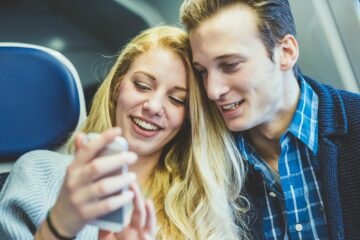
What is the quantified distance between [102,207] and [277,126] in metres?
0.78

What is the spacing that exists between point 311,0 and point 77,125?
0.98 meters

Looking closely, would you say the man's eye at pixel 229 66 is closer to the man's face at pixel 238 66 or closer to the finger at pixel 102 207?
the man's face at pixel 238 66

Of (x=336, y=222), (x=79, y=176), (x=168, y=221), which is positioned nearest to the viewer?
(x=79, y=176)

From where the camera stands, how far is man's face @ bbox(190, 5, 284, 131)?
106 centimetres

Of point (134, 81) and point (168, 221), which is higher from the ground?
point (134, 81)

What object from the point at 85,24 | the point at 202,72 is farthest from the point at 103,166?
the point at 85,24

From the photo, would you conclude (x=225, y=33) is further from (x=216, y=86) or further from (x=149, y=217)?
(x=149, y=217)

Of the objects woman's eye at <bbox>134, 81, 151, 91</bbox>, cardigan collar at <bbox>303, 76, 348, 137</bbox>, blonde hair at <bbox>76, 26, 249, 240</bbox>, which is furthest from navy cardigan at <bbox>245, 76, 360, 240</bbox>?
woman's eye at <bbox>134, 81, 151, 91</bbox>

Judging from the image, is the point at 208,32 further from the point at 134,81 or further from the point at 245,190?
the point at 245,190

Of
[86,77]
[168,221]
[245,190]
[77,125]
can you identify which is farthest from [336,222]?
[86,77]

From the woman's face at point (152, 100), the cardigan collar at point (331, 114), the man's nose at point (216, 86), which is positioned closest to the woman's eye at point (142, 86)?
the woman's face at point (152, 100)

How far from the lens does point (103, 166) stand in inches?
20.9

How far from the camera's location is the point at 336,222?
1000mm

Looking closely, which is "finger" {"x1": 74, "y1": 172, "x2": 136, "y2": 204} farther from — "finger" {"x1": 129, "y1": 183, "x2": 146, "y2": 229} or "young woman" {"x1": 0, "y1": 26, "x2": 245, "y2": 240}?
"young woman" {"x1": 0, "y1": 26, "x2": 245, "y2": 240}
